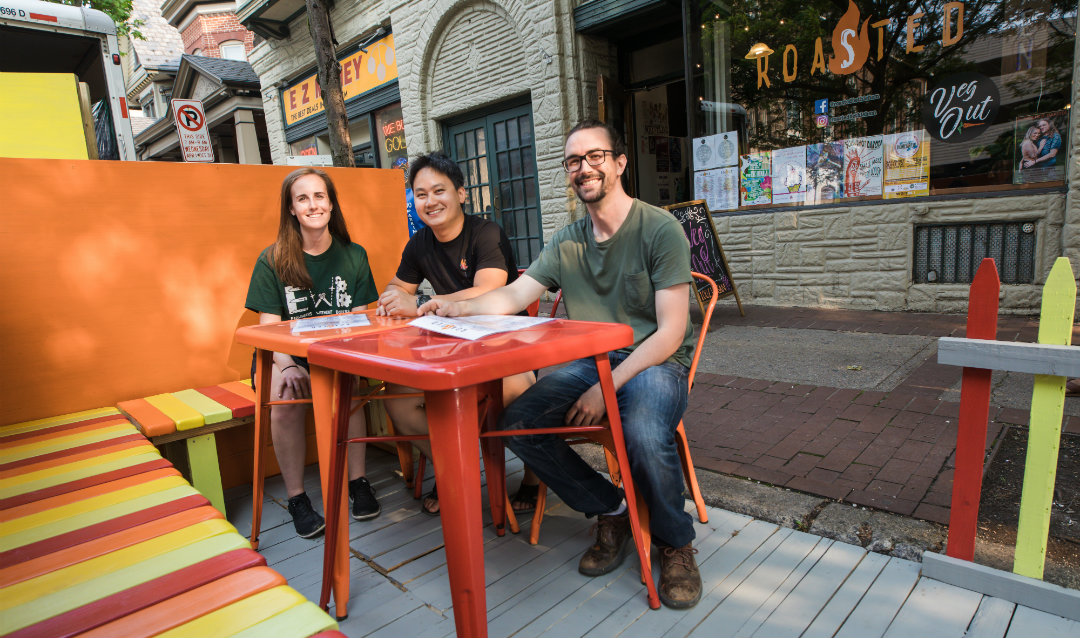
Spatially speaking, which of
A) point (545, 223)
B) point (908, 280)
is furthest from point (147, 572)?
point (545, 223)

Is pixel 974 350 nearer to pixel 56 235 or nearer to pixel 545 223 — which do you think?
pixel 56 235

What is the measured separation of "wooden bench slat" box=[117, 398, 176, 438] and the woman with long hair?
38cm

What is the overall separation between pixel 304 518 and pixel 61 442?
94cm

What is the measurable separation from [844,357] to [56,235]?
450 cm

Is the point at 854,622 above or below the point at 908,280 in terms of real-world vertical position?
below

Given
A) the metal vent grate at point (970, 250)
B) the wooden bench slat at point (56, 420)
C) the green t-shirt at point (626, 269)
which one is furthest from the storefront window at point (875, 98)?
the wooden bench slat at point (56, 420)

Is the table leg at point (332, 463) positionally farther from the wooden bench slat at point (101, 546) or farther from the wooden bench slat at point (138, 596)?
the wooden bench slat at point (138, 596)

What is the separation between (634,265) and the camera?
7.05 ft

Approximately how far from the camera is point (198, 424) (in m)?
2.50

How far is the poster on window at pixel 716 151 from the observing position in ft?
20.8

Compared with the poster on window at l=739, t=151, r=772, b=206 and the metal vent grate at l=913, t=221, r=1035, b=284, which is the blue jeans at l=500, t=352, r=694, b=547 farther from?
the poster on window at l=739, t=151, r=772, b=206

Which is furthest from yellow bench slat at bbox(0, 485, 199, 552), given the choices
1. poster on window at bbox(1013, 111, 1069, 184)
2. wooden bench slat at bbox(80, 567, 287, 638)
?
poster on window at bbox(1013, 111, 1069, 184)

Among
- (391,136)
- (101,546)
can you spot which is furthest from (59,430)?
(391,136)

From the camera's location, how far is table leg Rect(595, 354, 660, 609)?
65.7 inches
